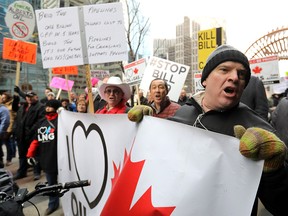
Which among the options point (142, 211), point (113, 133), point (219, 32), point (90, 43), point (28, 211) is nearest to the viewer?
point (142, 211)

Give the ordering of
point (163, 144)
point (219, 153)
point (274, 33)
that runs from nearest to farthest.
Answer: point (219, 153), point (163, 144), point (274, 33)

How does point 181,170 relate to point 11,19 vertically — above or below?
below

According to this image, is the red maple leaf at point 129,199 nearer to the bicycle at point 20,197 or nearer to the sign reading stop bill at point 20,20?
the bicycle at point 20,197

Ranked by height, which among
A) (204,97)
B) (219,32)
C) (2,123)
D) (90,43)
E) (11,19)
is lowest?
(2,123)

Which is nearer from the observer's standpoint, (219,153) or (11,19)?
(219,153)

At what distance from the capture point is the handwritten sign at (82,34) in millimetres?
3352

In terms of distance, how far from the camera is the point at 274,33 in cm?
1157

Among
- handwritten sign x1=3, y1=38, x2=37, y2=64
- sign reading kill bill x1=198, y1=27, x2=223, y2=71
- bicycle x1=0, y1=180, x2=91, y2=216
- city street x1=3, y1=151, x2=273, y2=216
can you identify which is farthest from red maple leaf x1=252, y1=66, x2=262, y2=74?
bicycle x1=0, y1=180, x2=91, y2=216

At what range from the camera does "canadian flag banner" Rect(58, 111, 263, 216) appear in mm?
1269

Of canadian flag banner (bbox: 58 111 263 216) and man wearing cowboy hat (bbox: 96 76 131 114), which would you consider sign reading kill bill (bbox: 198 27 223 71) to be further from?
canadian flag banner (bbox: 58 111 263 216)

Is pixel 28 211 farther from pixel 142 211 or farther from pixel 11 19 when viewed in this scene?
pixel 11 19

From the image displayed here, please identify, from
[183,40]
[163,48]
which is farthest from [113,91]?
[183,40]

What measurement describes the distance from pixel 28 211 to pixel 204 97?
11.7ft

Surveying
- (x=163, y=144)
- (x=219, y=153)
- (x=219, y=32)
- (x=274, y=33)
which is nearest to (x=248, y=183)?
(x=219, y=153)
